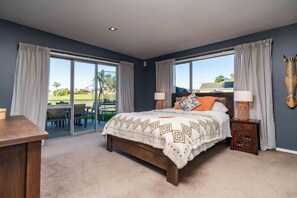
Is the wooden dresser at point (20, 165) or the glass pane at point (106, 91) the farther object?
the glass pane at point (106, 91)

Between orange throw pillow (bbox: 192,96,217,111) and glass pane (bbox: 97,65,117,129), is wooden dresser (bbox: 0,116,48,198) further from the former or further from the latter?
glass pane (bbox: 97,65,117,129)

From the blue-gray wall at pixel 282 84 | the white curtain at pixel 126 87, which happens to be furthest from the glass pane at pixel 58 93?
the blue-gray wall at pixel 282 84

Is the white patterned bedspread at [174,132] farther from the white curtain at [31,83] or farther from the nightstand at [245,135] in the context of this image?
the white curtain at [31,83]

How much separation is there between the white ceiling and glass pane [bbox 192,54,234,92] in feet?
1.79

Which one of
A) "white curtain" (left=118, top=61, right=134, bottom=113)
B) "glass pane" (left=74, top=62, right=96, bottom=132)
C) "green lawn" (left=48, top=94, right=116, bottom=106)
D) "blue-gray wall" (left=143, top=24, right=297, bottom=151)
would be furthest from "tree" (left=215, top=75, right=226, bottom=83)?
"glass pane" (left=74, top=62, right=96, bottom=132)

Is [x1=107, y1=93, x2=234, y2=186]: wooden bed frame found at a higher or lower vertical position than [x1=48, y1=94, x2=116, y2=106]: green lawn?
lower

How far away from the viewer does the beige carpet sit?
165 cm

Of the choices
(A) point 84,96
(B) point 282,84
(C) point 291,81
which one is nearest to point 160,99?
(A) point 84,96

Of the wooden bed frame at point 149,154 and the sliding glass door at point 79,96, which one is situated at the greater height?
the sliding glass door at point 79,96

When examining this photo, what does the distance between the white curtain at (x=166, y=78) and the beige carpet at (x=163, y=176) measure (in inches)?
90.9

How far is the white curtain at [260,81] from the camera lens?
299 centimetres

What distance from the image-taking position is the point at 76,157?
101 inches

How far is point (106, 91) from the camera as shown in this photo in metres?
4.77

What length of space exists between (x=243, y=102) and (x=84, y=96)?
3912 millimetres
